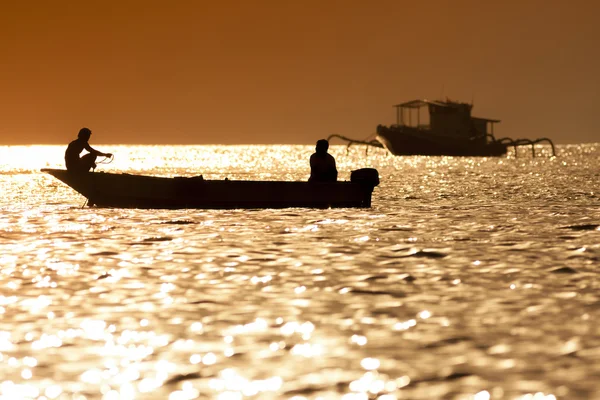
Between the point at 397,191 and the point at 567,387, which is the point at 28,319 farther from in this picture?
the point at 397,191

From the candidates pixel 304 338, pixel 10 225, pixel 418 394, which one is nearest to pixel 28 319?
pixel 304 338

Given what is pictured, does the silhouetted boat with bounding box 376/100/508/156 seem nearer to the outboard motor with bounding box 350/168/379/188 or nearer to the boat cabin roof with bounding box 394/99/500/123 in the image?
the boat cabin roof with bounding box 394/99/500/123

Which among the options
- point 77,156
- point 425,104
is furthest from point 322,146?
point 425,104

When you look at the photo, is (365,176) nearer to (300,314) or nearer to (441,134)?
(300,314)

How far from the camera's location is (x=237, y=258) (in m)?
15.0

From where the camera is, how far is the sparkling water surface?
23.2 ft

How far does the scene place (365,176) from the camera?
25891mm

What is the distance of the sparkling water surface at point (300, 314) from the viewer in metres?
7.09

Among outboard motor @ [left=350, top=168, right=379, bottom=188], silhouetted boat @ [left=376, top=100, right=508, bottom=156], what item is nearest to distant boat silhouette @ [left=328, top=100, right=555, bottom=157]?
silhouetted boat @ [left=376, top=100, right=508, bottom=156]

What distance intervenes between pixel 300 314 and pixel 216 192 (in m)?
16.1

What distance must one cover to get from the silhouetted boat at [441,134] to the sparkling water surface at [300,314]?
280 feet

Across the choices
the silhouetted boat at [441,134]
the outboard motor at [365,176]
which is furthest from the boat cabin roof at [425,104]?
the outboard motor at [365,176]

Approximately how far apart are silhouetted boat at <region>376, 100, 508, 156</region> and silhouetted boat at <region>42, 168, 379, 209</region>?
255 feet

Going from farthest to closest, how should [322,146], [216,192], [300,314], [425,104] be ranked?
[425,104]
[216,192]
[322,146]
[300,314]
